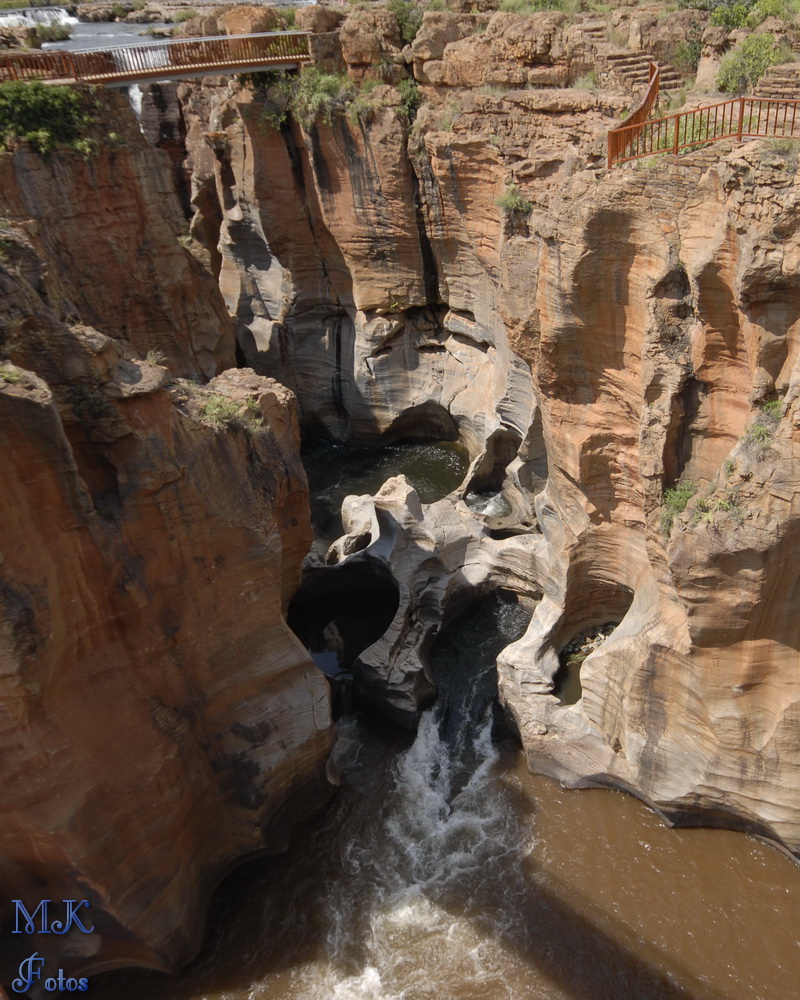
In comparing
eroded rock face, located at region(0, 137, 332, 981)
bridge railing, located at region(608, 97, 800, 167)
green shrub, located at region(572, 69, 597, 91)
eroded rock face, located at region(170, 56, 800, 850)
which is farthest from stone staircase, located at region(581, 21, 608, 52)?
eroded rock face, located at region(0, 137, 332, 981)

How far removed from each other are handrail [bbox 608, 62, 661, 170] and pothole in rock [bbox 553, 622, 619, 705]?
23.5ft

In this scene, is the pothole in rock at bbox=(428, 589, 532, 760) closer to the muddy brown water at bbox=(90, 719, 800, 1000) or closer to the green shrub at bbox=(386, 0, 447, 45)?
the muddy brown water at bbox=(90, 719, 800, 1000)

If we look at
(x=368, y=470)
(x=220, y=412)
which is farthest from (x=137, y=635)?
(x=368, y=470)

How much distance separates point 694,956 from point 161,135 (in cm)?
2259

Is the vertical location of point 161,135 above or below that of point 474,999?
above

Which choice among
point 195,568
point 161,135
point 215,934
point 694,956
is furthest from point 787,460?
point 161,135

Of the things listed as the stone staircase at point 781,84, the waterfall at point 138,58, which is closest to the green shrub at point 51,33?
the waterfall at point 138,58

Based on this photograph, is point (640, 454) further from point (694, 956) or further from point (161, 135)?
point (161, 135)

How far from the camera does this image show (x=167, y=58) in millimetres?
18516

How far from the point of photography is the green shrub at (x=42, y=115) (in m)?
14.4

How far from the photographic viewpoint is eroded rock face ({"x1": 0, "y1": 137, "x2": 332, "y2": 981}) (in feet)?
26.3

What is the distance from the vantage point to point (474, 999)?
9688mm

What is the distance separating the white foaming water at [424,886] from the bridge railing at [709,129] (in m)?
8.74

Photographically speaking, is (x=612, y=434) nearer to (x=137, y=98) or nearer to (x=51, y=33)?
(x=137, y=98)
